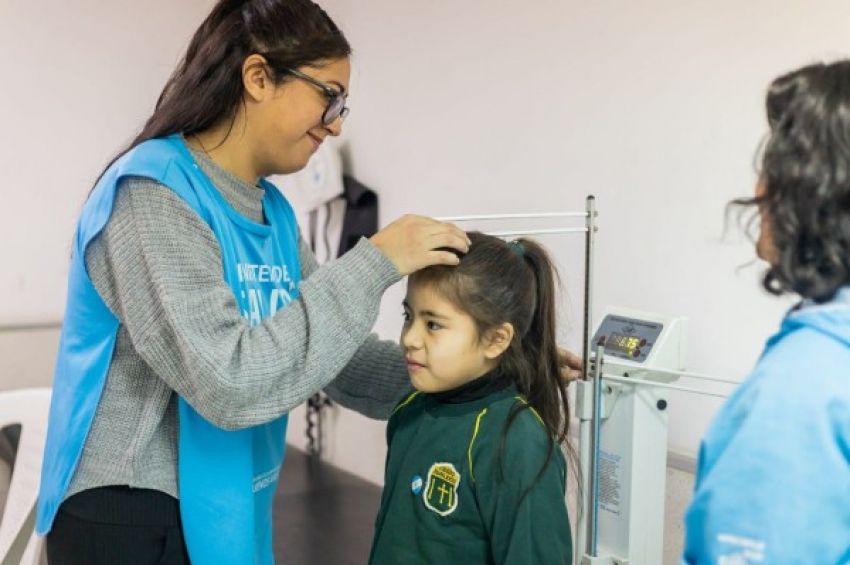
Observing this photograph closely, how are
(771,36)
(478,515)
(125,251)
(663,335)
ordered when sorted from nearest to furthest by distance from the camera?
1. (125,251)
2. (478,515)
3. (663,335)
4. (771,36)

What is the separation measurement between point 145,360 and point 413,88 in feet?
7.37

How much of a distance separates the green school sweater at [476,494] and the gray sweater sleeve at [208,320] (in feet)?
1.01

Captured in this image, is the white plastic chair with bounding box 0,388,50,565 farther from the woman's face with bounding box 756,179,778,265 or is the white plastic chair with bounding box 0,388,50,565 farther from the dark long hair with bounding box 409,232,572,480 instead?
the woman's face with bounding box 756,179,778,265

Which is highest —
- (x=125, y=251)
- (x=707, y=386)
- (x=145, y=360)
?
(x=125, y=251)

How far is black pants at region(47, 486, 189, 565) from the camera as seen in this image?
4.35ft

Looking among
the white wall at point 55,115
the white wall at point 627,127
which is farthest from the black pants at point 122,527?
the white wall at point 55,115

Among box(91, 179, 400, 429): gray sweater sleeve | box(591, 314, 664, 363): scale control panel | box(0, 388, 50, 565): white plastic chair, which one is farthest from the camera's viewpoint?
box(0, 388, 50, 565): white plastic chair

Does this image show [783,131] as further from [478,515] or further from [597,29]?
[597,29]

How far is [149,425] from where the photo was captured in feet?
4.33

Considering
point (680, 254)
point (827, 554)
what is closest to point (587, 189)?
point (680, 254)

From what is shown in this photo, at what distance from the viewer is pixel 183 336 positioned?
120cm

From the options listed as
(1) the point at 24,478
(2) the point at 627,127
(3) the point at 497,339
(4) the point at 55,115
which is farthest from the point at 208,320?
(4) the point at 55,115

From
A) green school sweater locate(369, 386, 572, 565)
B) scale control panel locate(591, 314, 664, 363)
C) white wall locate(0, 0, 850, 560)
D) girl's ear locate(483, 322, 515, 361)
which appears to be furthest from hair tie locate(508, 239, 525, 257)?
white wall locate(0, 0, 850, 560)

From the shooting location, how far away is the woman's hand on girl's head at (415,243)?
1339mm
